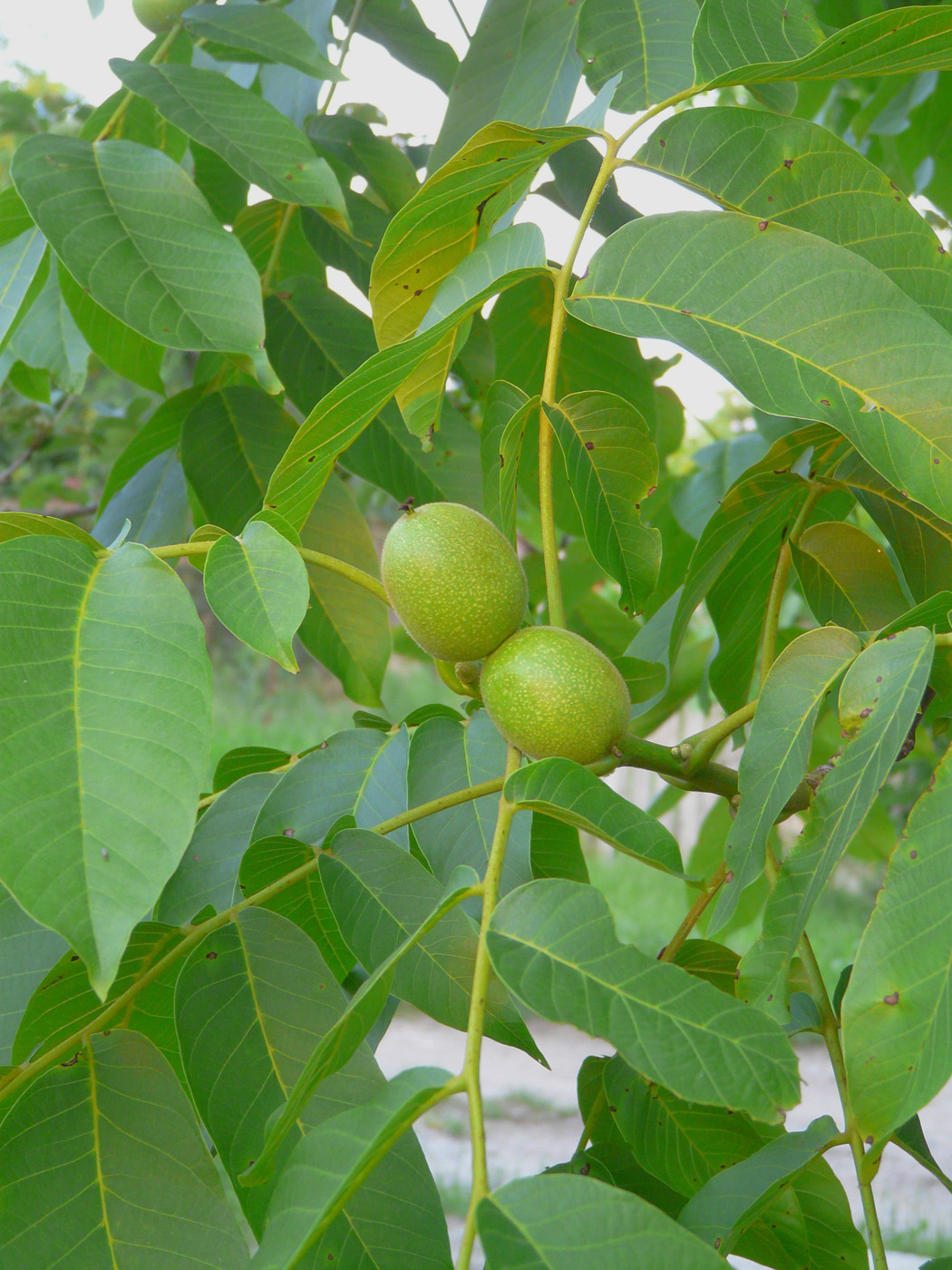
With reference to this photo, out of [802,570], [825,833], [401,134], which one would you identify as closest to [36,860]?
[825,833]

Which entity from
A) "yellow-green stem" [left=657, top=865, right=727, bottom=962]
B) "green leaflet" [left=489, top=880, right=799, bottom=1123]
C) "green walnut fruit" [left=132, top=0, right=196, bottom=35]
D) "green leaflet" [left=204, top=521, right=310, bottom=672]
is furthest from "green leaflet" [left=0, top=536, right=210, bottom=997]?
"green walnut fruit" [left=132, top=0, right=196, bottom=35]

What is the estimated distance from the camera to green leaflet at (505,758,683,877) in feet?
1.50

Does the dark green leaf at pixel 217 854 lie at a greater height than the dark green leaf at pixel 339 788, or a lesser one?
lesser

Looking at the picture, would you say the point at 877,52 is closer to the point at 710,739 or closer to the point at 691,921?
the point at 710,739

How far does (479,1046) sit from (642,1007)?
6cm

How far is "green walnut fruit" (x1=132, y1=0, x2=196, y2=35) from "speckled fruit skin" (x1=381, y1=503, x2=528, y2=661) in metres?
0.65

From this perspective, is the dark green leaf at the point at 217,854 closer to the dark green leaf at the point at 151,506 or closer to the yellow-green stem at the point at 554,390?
the yellow-green stem at the point at 554,390

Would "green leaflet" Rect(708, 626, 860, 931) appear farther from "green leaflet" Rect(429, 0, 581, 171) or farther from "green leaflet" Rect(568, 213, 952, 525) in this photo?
"green leaflet" Rect(429, 0, 581, 171)

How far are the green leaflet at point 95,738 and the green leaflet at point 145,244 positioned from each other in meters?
0.22

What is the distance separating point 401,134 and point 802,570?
928 mm

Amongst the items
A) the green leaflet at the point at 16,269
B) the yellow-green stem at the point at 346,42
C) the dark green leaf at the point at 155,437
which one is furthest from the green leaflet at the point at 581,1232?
the yellow-green stem at the point at 346,42

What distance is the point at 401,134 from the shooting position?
142 cm

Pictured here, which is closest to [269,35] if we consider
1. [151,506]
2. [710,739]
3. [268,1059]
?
[151,506]

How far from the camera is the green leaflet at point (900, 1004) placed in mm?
381
